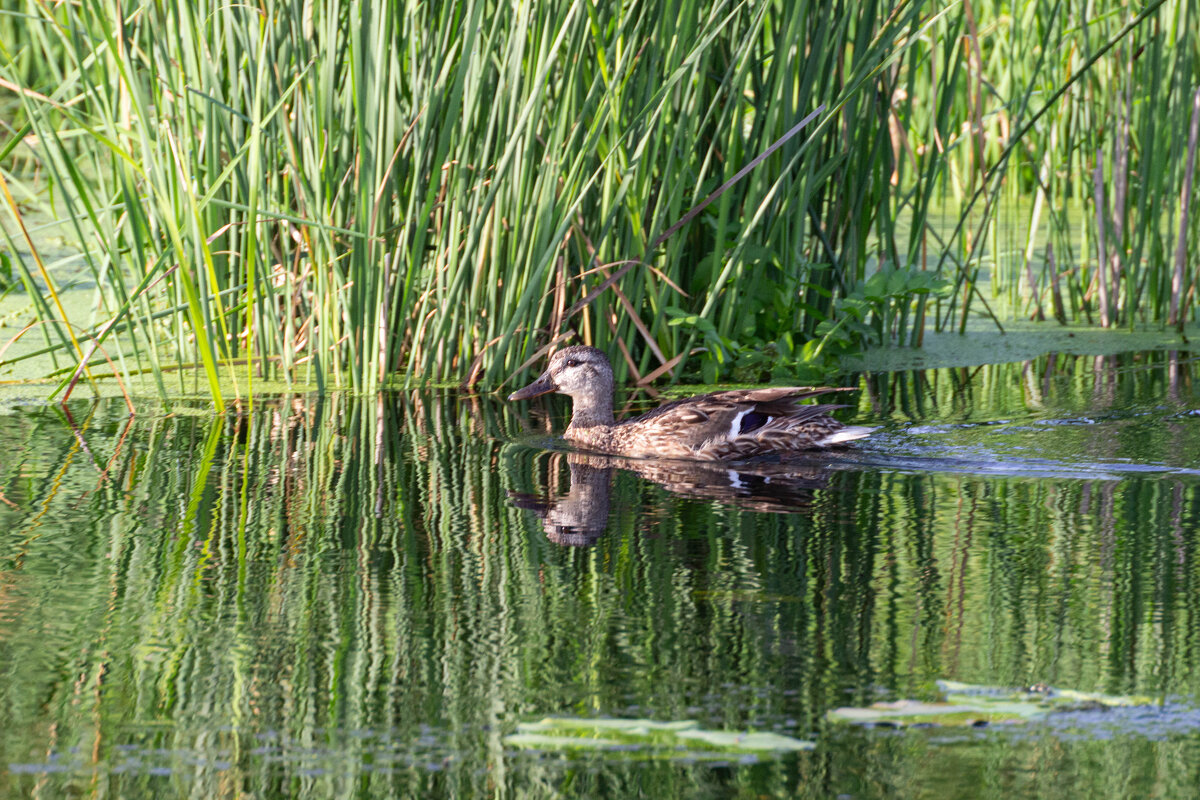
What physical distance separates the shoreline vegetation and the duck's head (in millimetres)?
264

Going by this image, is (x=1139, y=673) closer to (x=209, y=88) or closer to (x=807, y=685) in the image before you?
(x=807, y=685)

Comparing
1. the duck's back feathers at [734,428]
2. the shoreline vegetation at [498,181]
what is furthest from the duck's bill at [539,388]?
the duck's back feathers at [734,428]

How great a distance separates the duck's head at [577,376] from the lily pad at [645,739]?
2.99 m

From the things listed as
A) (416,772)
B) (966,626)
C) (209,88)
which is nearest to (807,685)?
(966,626)

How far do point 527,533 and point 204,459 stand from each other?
1.38m

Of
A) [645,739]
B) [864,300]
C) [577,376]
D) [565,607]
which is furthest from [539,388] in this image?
[645,739]

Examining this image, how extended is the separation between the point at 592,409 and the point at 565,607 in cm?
230

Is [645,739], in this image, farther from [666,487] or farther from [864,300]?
[864,300]

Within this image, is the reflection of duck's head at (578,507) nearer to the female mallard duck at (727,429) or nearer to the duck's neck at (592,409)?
the female mallard duck at (727,429)

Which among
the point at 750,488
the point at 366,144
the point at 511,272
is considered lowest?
the point at 750,488

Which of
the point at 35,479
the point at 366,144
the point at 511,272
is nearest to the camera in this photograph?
the point at 35,479

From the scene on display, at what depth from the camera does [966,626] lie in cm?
311

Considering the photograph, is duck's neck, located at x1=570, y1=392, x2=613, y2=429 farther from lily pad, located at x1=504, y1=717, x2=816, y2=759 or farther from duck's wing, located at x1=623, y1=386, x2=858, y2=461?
lily pad, located at x1=504, y1=717, x2=816, y2=759

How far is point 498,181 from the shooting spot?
17.7 ft
